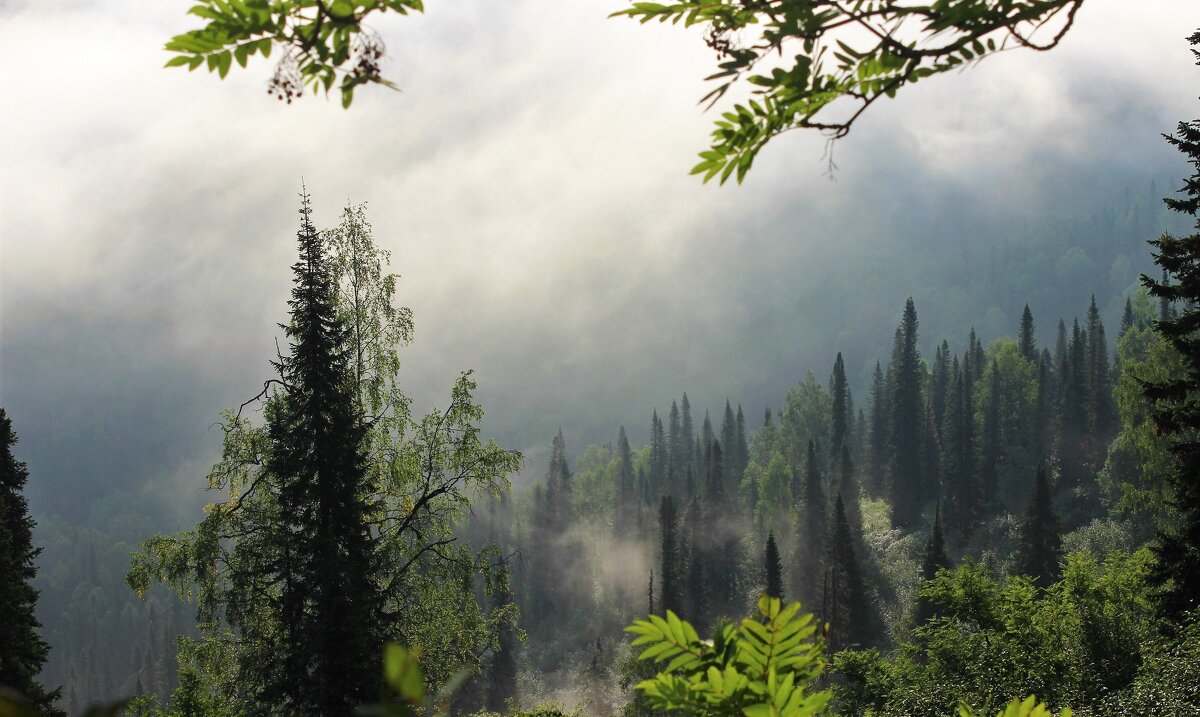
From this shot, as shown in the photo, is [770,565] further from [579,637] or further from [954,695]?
[579,637]

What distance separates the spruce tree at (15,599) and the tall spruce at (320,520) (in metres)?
5.44

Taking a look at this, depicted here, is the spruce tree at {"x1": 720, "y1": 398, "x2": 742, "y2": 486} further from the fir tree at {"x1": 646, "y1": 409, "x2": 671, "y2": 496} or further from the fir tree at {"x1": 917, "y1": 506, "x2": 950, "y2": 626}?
the fir tree at {"x1": 917, "y1": 506, "x2": 950, "y2": 626}

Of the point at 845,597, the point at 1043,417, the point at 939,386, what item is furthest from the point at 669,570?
the point at 939,386

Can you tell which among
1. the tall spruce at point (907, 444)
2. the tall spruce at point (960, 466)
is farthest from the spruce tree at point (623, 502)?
the tall spruce at point (960, 466)

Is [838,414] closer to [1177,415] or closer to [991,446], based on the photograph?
[991,446]

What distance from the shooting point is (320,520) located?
20016 mm

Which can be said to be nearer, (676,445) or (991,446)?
(991,446)

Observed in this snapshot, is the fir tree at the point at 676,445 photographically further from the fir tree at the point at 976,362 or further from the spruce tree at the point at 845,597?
the spruce tree at the point at 845,597

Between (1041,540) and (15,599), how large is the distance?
5358cm

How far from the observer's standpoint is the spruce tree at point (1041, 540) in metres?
56.4

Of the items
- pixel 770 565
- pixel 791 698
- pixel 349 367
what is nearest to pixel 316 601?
pixel 349 367

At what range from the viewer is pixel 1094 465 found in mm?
84750

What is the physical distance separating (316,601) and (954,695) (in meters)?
13.4

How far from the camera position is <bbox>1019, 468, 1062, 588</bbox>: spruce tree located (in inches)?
2221
